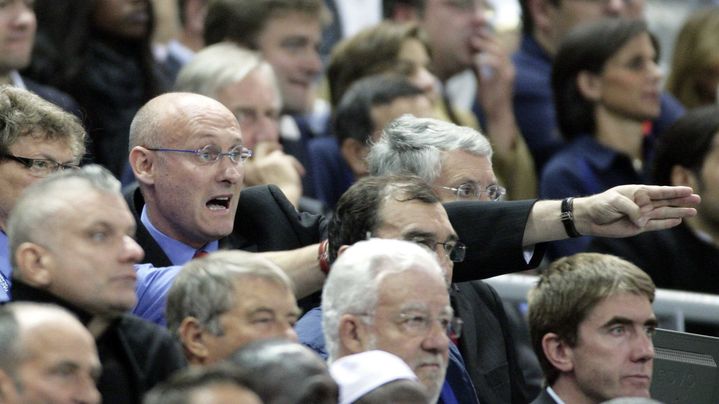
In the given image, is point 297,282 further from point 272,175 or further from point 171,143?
point 272,175

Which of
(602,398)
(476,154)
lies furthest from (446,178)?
(602,398)

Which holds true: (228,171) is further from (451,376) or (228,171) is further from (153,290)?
(451,376)

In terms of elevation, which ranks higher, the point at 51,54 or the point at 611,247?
the point at 51,54

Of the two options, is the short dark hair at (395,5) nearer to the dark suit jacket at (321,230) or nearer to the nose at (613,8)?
the nose at (613,8)

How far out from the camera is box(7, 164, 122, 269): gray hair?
3.92 meters

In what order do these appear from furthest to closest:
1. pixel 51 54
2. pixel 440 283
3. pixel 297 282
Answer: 1. pixel 51 54
2. pixel 297 282
3. pixel 440 283

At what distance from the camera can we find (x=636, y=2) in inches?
349

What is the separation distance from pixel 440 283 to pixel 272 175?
6.97 ft

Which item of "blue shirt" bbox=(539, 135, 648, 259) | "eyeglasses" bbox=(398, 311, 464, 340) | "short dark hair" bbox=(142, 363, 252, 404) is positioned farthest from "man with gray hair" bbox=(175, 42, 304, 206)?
"short dark hair" bbox=(142, 363, 252, 404)

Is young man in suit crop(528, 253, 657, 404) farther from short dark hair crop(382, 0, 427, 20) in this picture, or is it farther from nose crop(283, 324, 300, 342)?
short dark hair crop(382, 0, 427, 20)

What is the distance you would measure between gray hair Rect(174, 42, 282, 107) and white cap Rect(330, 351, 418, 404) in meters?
2.53

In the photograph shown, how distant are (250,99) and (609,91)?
1989 mm

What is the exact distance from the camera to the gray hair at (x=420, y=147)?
5.34m

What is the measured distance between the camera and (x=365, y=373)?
3.73 m
